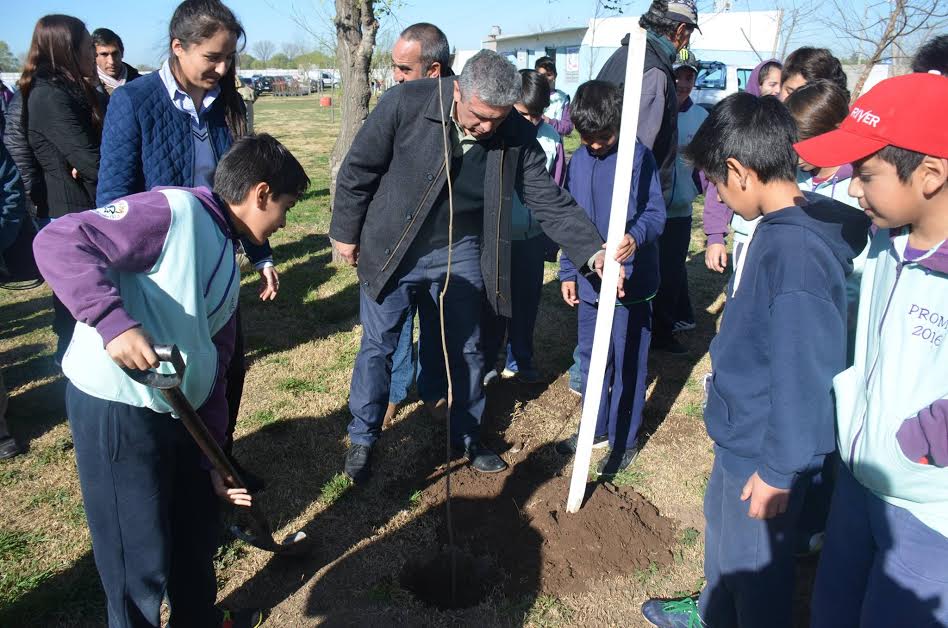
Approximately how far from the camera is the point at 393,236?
3004mm

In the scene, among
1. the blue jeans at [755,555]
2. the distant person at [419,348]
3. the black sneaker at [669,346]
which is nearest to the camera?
the blue jeans at [755,555]

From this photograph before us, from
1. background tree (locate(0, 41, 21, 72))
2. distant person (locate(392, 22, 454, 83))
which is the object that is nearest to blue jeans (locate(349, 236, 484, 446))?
distant person (locate(392, 22, 454, 83))

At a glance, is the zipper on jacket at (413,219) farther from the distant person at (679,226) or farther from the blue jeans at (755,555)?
the distant person at (679,226)

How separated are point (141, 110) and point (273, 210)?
3.94 feet

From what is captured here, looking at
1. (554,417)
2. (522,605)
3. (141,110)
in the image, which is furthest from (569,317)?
(141,110)

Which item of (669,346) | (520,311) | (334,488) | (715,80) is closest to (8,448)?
(334,488)

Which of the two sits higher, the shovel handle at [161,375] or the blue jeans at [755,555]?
the shovel handle at [161,375]

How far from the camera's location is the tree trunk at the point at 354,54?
676cm

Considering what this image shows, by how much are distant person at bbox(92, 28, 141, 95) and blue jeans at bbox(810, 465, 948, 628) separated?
5067 millimetres

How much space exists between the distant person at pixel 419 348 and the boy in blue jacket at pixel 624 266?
0.81 metres

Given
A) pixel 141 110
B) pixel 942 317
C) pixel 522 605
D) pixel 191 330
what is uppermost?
pixel 141 110

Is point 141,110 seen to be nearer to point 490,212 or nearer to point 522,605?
point 490,212

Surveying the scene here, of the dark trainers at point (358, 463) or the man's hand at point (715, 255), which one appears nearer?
the dark trainers at point (358, 463)

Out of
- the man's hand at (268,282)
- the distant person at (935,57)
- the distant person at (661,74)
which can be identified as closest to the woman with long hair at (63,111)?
the man's hand at (268,282)
